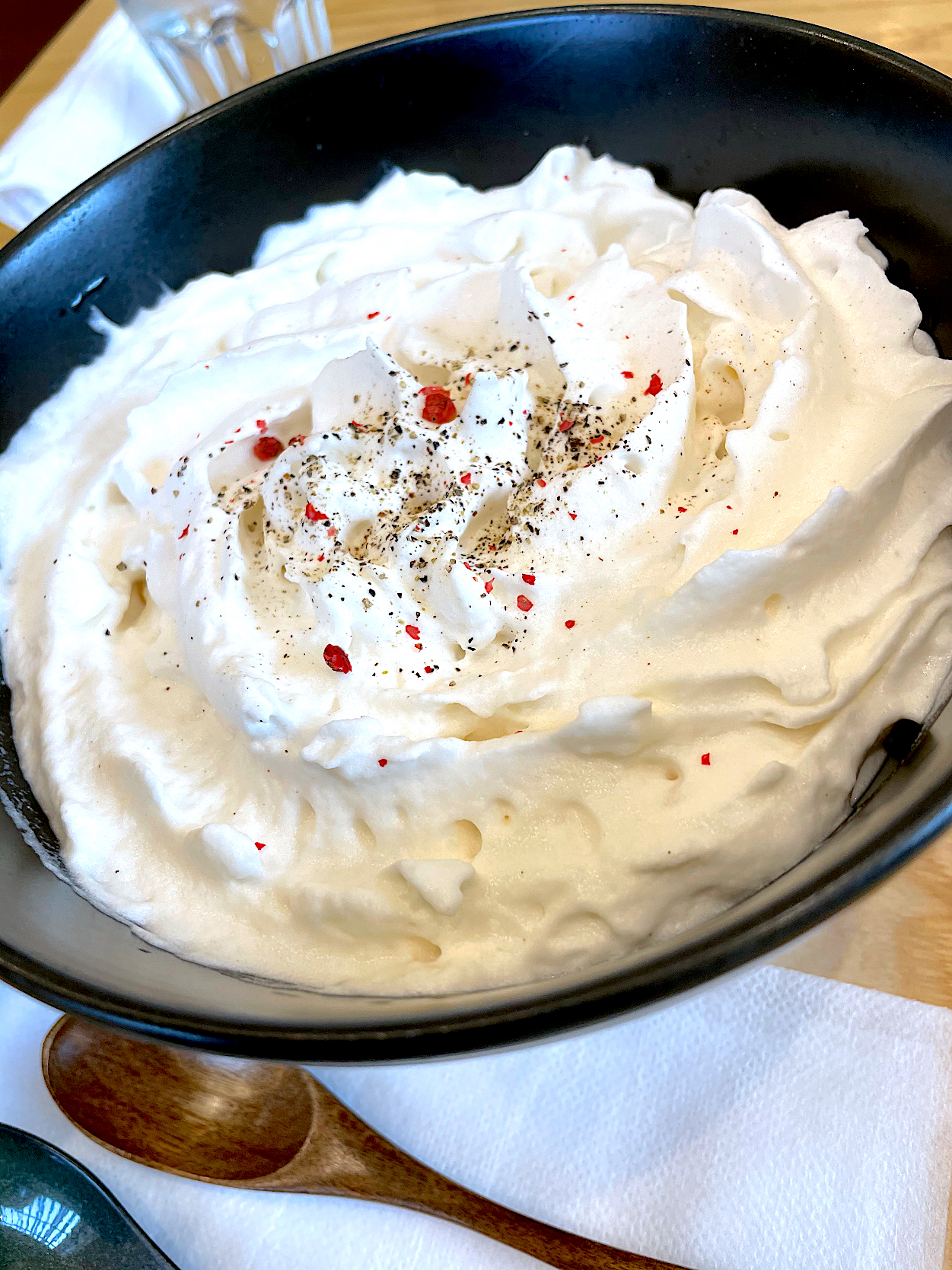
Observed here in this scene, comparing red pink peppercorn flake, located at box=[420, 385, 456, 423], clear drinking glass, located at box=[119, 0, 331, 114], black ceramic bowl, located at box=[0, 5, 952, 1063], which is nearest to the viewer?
black ceramic bowl, located at box=[0, 5, 952, 1063]

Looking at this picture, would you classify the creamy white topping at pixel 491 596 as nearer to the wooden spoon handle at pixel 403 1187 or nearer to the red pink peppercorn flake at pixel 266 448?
the red pink peppercorn flake at pixel 266 448

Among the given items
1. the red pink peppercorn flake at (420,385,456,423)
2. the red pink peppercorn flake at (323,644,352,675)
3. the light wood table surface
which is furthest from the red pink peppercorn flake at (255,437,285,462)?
the light wood table surface

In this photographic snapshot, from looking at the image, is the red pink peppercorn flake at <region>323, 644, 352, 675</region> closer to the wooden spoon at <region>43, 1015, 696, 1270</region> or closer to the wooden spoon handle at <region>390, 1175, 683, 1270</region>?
the wooden spoon at <region>43, 1015, 696, 1270</region>

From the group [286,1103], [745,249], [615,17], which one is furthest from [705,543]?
[615,17]

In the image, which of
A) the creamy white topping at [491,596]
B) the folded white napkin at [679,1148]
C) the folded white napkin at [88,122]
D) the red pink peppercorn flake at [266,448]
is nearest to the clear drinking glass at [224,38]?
the folded white napkin at [88,122]

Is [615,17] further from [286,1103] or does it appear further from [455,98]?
[286,1103]

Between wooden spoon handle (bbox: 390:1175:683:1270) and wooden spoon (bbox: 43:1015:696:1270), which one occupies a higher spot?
wooden spoon (bbox: 43:1015:696:1270)
